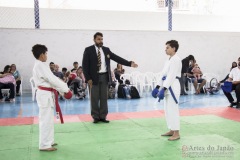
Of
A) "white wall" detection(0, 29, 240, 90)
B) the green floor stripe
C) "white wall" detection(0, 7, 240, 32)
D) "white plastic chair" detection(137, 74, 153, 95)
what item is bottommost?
the green floor stripe

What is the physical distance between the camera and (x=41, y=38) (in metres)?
11.4

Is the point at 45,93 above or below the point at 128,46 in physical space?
below

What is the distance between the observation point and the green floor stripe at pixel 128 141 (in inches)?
145

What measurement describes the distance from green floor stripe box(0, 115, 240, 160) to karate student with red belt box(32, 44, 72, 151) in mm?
216

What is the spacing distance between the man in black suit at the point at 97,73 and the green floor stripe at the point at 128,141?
14.4 inches

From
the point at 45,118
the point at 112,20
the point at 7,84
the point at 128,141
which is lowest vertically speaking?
the point at 128,141

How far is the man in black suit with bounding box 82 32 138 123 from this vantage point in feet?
18.9

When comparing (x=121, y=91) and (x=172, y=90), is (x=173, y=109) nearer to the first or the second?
(x=172, y=90)

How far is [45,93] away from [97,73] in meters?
1.99

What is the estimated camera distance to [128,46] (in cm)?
1242

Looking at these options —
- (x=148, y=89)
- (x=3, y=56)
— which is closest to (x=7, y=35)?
(x=3, y=56)

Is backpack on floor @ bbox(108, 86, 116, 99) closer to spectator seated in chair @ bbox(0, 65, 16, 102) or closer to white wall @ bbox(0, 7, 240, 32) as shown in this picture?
spectator seated in chair @ bbox(0, 65, 16, 102)

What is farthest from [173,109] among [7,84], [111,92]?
[7,84]

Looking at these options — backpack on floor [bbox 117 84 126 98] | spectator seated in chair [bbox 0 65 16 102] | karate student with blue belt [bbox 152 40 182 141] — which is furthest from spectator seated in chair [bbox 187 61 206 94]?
karate student with blue belt [bbox 152 40 182 141]
